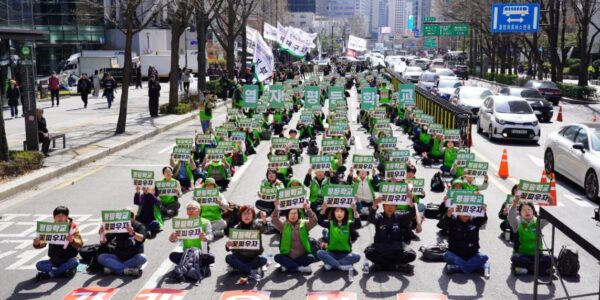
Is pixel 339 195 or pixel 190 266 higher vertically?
pixel 339 195

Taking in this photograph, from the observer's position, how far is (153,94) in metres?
30.6

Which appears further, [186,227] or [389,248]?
[389,248]

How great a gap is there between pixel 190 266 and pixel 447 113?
17064 millimetres

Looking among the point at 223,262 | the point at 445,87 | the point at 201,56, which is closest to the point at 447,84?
the point at 445,87

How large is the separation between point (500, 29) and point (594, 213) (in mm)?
36524

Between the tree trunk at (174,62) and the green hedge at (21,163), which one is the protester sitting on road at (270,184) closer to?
the green hedge at (21,163)

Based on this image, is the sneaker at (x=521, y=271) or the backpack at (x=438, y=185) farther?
the backpack at (x=438, y=185)

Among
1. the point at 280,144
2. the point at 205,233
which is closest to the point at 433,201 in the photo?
the point at 280,144

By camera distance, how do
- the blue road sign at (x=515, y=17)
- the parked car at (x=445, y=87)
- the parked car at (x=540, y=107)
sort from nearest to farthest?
1. the parked car at (x=540, y=107)
2. the parked car at (x=445, y=87)
3. the blue road sign at (x=515, y=17)

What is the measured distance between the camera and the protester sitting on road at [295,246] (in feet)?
33.8

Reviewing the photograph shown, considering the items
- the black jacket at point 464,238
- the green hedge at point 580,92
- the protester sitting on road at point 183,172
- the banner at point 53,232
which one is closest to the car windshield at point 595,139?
the black jacket at point 464,238

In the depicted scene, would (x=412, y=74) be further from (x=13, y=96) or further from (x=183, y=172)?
(x=183, y=172)

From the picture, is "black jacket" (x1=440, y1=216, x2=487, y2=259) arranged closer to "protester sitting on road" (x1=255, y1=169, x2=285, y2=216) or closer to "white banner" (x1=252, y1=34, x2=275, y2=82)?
"protester sitting on road" (x1=255, y1=169, x2=285, y2=216)

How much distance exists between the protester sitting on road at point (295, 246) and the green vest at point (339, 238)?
0.31 meters
